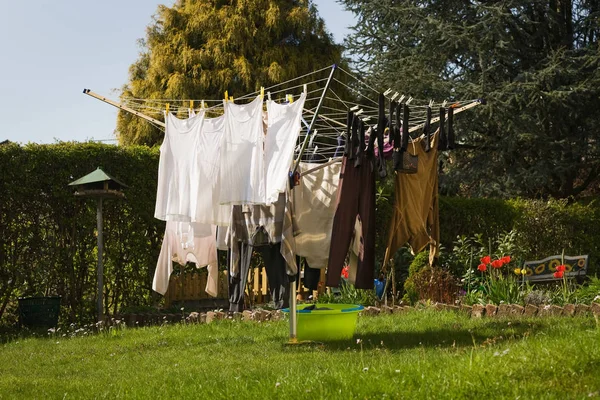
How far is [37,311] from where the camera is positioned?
9.72 m

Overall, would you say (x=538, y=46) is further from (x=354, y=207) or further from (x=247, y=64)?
(x=354, y=207)

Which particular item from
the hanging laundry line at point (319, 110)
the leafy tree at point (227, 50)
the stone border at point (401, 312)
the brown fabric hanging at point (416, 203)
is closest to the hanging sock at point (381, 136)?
the hanging laundry line at point (319, 110)

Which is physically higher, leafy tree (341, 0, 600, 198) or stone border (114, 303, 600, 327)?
leafy tree (341, 0, 600, 198)

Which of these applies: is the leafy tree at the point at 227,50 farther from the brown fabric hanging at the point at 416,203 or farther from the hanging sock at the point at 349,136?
the hanging sock at the point at 349,136

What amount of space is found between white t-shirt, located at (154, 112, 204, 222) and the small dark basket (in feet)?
9.56

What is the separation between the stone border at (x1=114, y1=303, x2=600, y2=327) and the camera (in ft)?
27.8

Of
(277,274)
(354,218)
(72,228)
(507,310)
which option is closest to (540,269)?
(507,310)

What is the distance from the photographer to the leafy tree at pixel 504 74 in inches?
616

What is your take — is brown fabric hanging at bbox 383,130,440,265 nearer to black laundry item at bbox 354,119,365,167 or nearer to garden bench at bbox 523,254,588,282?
black laundry item at bbox 354,119,365,167

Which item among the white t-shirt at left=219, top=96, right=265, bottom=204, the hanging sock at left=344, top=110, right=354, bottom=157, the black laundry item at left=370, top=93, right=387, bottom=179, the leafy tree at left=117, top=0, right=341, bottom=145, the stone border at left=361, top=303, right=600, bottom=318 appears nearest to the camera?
the black laundry item at left=370, top=93, right=387, bottom=179

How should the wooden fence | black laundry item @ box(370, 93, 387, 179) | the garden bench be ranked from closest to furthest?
black laundry item @ box(370, 93, 387, 179) → the garden bench → the wooden fence

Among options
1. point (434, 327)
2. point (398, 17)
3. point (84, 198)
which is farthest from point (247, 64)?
point (434, 327)

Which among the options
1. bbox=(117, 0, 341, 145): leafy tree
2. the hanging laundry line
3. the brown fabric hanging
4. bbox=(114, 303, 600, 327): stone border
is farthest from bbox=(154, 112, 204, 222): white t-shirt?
bbox=(117, 0, 341, 145): leafy tree

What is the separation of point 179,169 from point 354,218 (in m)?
1.91
